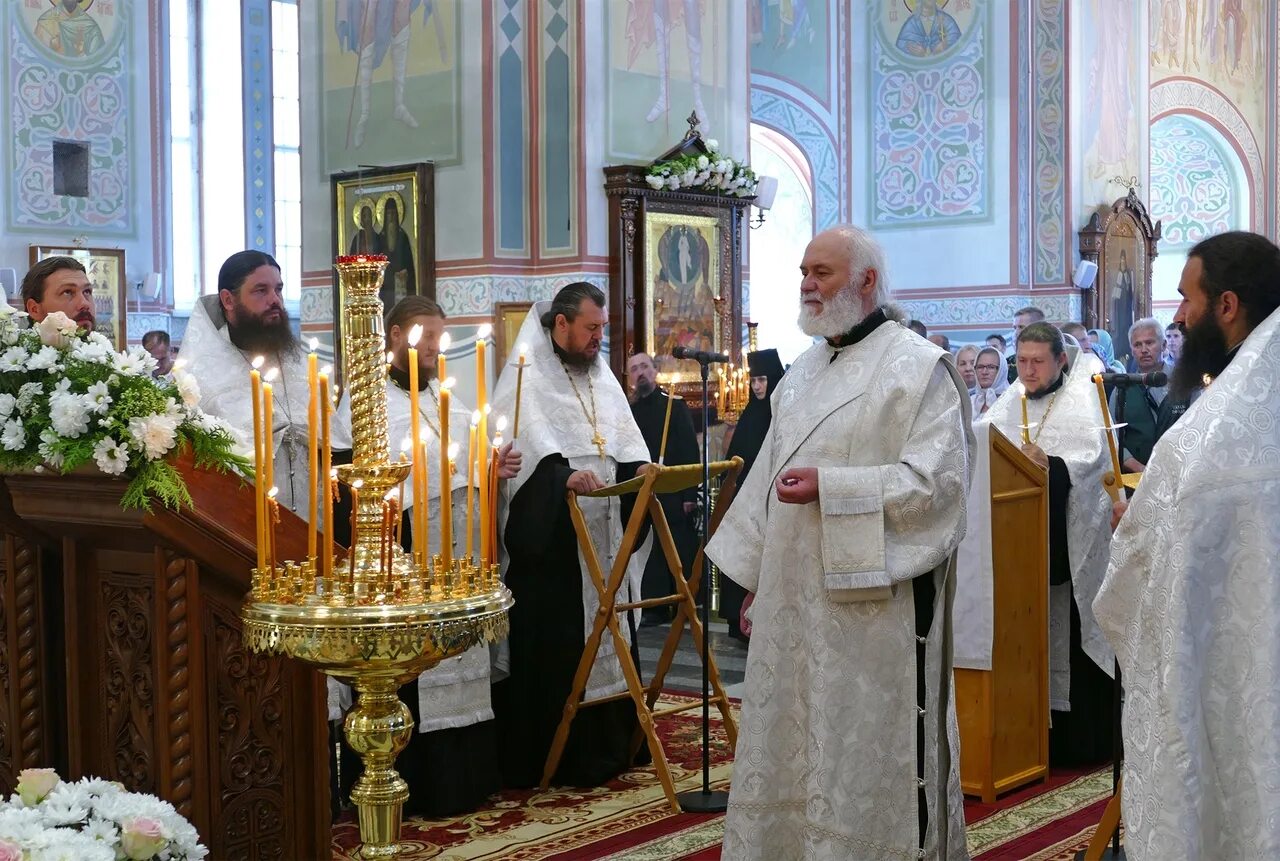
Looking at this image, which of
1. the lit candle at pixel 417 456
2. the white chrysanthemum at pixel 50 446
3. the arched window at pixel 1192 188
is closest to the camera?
the lit candle at pixel 417 456

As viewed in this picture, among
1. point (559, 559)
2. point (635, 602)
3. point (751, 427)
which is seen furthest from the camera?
point (751, 427)

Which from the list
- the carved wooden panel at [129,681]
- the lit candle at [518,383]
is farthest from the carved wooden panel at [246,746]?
the lit candle at [518,383]

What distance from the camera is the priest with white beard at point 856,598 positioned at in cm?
371

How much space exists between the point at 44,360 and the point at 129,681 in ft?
2.17

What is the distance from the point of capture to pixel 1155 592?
2998 millimetres

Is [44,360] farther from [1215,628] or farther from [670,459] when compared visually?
[670,459]

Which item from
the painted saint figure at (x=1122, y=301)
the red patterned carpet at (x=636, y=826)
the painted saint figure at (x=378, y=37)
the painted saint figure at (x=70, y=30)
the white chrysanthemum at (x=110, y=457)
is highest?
the painted saint figure at (x=70, y=30)

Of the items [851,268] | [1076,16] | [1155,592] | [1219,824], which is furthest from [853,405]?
[1076,16]

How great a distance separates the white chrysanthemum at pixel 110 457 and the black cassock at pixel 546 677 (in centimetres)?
253

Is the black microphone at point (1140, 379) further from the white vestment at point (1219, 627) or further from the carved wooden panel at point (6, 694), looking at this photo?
the carved wooden panel at point (6, 694)

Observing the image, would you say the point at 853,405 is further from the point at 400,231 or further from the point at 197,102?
the point at 197,102

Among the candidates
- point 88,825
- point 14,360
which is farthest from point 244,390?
point 88,825

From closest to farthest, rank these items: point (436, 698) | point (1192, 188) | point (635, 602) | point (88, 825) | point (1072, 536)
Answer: point (88, 825), point (436, 698), point (635, 602), point (1072, 536), point (1192, 188)

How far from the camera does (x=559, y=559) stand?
5.43 meters
